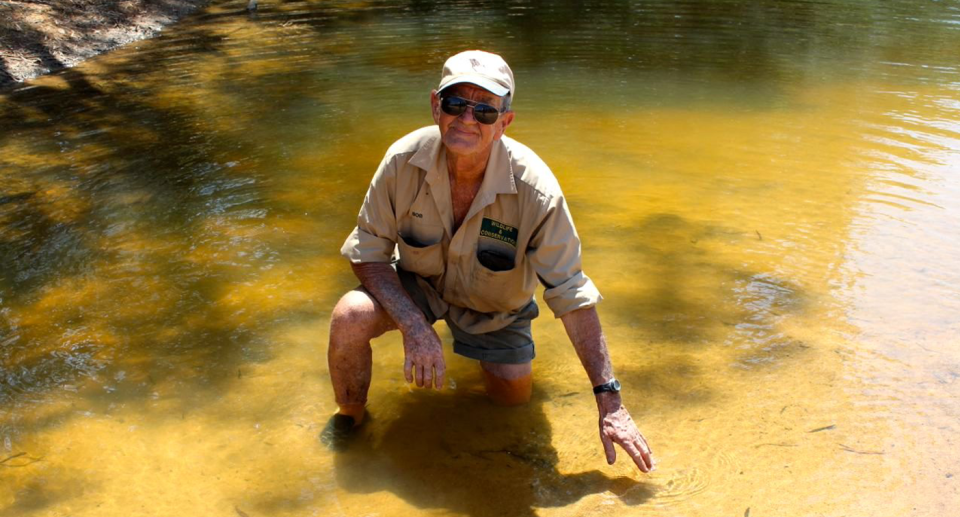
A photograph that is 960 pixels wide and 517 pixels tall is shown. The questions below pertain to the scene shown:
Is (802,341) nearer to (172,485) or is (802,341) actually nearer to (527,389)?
(527,389)

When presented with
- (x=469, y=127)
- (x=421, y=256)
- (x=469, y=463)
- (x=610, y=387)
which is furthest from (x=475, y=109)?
(x=469, y=463)

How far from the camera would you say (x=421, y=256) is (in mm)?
2891

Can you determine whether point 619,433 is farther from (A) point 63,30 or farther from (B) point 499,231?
(A) point 63,30

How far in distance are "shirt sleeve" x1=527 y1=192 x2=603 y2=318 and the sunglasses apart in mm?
310

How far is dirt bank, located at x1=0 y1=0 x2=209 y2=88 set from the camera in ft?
28.2

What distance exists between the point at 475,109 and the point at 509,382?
1025 mm

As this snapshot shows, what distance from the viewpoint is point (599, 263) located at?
4273mm

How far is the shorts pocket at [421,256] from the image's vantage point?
287 cm

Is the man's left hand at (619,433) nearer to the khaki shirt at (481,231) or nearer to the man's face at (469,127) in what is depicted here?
the khaki shirt at (481,231)

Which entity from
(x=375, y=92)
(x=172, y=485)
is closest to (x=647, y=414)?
(x=172, y=485)

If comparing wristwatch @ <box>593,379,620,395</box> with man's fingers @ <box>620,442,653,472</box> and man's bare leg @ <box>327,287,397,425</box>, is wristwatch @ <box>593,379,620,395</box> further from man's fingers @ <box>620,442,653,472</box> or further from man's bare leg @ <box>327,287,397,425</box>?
man's bare leg @ <box>327,287,397,425</box>

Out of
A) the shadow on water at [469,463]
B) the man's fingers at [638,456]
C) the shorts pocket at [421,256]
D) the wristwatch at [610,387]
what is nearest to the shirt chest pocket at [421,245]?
the shorts pocket at [421,256]

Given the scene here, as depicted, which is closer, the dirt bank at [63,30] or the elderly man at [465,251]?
the elderly man at [465,251]

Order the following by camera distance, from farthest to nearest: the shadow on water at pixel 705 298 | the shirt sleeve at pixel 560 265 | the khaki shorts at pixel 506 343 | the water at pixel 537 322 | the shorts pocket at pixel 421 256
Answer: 1. the shadow on water at pixel 705 298
2. the khaki shorts at pixel 506 343
3. the shorts pocket at pixel 421 256
4. the water at pixel 537 322
5. the shirt sleeve at pixel 560 265
